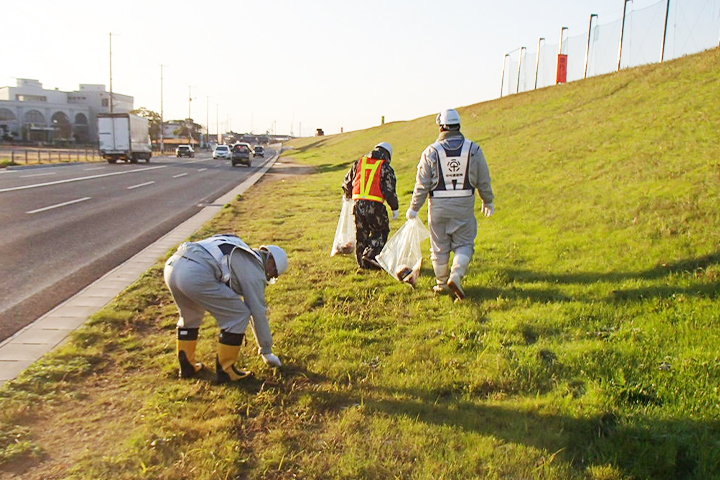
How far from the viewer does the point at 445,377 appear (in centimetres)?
405

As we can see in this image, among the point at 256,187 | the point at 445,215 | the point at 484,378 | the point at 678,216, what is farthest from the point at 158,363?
the point at 256,187

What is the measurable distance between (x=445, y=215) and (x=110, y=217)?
9.93 m

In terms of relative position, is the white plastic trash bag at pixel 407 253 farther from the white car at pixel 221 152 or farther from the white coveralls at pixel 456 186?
the white car at pixel 221 152

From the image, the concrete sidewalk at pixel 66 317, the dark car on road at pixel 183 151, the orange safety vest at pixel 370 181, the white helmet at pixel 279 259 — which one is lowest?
the concrete sidewalk at pixel 66 317

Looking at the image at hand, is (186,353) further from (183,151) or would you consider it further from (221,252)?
(183,151)

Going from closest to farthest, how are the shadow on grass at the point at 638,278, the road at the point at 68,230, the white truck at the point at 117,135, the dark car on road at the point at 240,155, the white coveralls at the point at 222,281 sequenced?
the white coveralls at the point at 222,281 < the shadow on grass at the point at 638,278 < the road at the point at 68,230 < the white truck at the point at 117,135 < the dark car on road at the point at 240,155

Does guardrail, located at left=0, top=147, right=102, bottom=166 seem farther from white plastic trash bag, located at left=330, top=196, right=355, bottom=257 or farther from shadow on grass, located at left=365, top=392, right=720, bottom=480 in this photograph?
shadow on grass, located at left=365, top=392, right=720, bottom=480

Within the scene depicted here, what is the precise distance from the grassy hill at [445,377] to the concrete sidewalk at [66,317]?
188mm

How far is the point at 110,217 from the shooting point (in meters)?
13.3

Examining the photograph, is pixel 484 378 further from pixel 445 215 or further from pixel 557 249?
pixel 557 249

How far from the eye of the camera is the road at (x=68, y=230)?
674cm

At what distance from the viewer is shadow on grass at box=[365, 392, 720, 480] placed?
9.73 feet

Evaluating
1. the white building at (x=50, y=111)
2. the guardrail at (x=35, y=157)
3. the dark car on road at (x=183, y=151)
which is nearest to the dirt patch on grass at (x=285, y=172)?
the guardrail at (x=35, y=157)

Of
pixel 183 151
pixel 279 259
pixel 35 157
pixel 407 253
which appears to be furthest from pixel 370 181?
pixel 183 151
